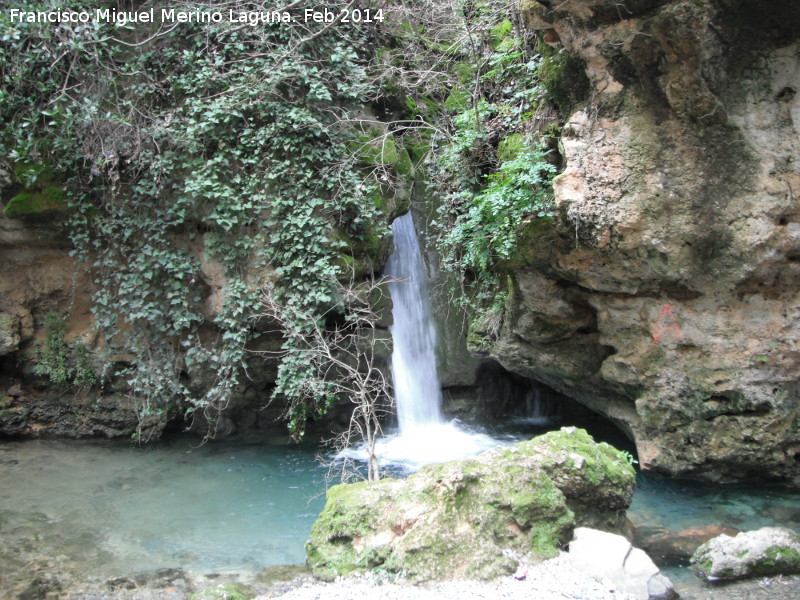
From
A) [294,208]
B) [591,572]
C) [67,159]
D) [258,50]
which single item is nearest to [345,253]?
[294,208]

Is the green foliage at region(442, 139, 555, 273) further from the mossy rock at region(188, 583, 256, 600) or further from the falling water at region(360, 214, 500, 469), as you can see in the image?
the mossy rock at region(188, 583, 256, 600)

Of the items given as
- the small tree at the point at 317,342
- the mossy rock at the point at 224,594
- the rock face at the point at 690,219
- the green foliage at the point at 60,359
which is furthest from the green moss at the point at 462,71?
the mossy rock at the point at 224,594

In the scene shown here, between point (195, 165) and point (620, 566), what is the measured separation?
6260 millimetres

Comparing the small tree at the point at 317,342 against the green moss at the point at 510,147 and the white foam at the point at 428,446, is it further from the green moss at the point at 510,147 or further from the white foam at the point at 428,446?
the green moss at the point at 510,147

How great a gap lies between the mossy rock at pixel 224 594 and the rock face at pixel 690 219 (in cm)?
400

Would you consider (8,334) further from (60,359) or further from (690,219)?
(690,219)

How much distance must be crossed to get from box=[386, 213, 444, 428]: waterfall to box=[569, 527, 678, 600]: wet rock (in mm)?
4584

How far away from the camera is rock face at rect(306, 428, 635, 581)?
4270 millimetres

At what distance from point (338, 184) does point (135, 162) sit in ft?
8.21

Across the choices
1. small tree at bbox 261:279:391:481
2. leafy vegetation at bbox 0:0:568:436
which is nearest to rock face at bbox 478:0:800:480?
leafy vegetation at bbox 0:0:568:436

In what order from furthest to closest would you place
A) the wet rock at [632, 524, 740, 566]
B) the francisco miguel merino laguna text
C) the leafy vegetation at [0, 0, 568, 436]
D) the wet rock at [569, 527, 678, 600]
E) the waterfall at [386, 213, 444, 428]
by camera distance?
1. the waterfall at [386, 213, 444, 428]
2. the leafy vegetation at [0, 0, 568, 436]
3. the francisco miguel merino laguna text
4. the wet rock at [632, 524, 740, 566]
5. the wet rock at [569, 527, 678, 600]

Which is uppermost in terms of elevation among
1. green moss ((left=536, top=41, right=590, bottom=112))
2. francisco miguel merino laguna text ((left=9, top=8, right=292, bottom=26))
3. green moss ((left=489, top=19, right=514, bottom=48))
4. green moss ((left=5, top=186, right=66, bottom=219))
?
francisco miguel merino laguna text ((left=9, top=8, right=292, bottom=26))

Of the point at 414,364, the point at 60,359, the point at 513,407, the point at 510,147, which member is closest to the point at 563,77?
the point at 510,147

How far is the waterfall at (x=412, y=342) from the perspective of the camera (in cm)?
896
